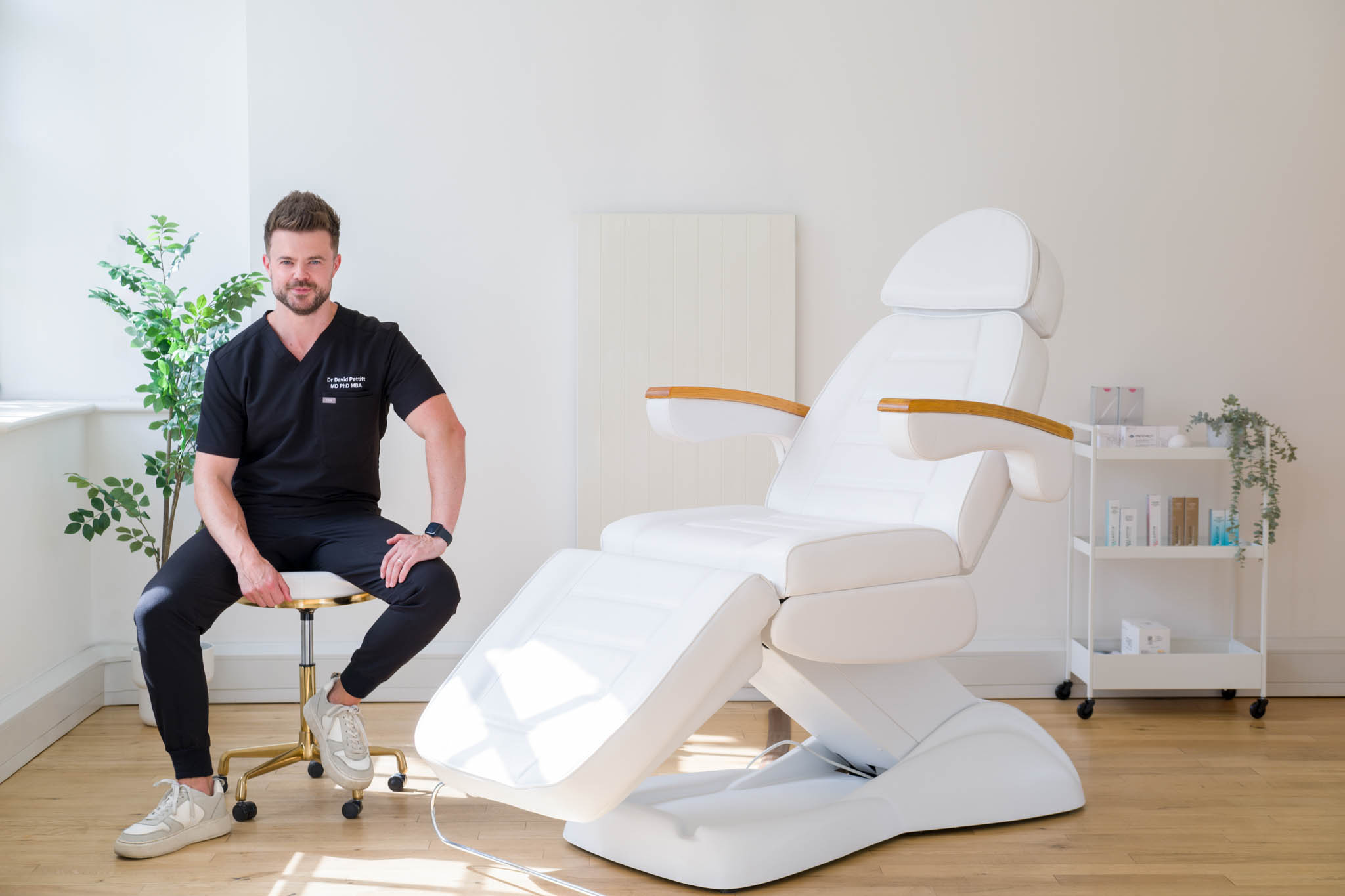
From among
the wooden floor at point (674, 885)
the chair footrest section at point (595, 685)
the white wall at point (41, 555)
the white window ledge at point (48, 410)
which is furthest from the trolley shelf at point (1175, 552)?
the white wall at point (41, 555)

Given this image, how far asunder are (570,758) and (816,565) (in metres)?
0.50

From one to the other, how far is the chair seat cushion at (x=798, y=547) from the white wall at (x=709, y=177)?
111cm

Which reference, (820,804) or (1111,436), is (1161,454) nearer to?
(1111,436)

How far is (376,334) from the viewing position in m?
2.38

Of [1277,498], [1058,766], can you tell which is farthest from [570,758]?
[1277,498]

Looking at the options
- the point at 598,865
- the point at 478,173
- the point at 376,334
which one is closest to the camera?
the point at 598,865

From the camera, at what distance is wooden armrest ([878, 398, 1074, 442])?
5.92ft

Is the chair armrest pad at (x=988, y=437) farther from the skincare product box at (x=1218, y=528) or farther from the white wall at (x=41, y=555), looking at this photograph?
the white wall at (x=41, y=555)

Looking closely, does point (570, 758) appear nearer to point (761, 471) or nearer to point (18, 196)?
point (761, 471)

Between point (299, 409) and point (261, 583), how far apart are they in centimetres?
39

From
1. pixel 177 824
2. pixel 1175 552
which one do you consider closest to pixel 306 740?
pixel 177 824

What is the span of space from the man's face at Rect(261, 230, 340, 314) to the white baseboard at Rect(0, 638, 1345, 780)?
45.5 inches

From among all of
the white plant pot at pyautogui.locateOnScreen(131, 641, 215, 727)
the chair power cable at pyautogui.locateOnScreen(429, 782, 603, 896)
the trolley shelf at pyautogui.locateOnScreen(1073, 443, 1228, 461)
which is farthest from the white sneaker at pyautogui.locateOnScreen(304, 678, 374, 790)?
the trolley shelf at pyautogui.locateOnScreen(1073, 443, 1228, 461)

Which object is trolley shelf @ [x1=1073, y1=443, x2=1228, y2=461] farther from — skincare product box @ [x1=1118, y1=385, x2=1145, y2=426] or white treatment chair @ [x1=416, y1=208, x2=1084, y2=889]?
white treatment chair @ [x1=416, y1=208, x2=1084, y2=889]
